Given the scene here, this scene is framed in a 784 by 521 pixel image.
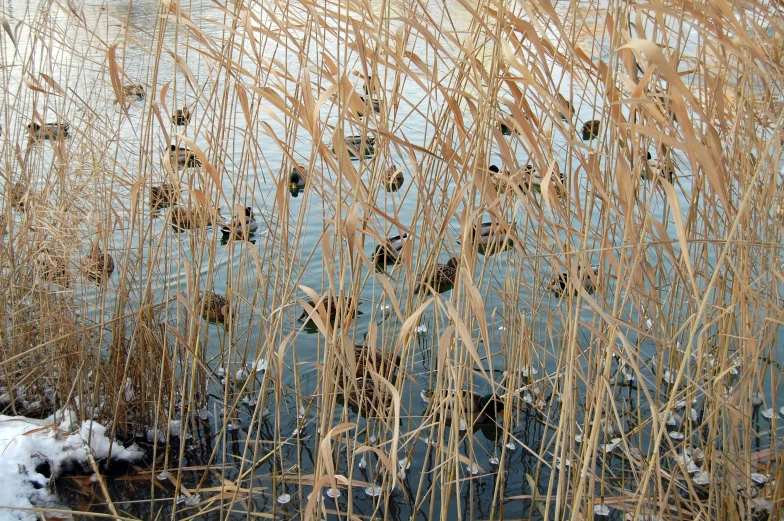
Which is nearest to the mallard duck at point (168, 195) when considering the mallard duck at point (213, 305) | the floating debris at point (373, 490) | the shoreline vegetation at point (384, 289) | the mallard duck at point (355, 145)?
the shoreline vegetation at point (384, 289)

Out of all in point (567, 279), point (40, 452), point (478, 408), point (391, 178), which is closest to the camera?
point (391, 178)

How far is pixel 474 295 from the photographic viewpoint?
1.20m

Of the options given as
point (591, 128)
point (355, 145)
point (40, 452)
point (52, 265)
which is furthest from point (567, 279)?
point (355, 145)

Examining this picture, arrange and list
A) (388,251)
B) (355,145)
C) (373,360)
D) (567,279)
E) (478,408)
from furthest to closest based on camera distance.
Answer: (355,145), (388,251), (478,408), (567,279), (373,360)

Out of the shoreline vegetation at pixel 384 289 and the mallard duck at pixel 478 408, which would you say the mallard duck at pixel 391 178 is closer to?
the shoreline vegetation at pixel 384 289

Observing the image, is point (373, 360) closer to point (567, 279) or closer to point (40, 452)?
point (567, 279)

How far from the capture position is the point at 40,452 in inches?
80.8

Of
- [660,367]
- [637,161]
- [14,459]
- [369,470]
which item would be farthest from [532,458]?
[14,459]

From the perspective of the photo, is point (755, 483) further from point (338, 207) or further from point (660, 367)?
point (338, 207)

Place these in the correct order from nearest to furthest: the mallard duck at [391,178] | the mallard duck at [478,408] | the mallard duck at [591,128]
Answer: the mallard duck at [591,128]
the mallard duck at [391,178]
the mallard duck at [478,408]

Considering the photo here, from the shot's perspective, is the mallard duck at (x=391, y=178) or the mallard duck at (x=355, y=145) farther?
the mallard duck at (x=391, y=178)

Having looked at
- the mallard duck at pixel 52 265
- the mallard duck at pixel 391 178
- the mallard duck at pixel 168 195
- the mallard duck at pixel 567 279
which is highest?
the mallard duck at pixel 391 178

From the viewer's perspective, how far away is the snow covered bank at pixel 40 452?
1.96 m

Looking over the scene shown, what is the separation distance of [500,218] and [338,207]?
309mm
